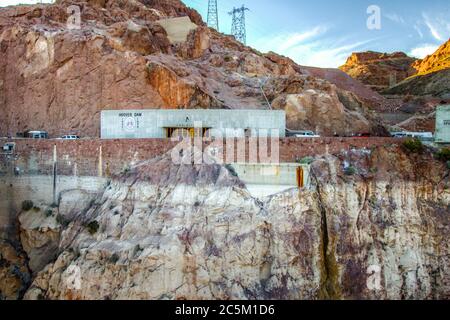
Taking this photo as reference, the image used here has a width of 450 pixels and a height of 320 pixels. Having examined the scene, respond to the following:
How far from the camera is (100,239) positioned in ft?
91.9

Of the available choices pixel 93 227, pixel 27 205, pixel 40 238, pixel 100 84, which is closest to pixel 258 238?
pixel 93 227

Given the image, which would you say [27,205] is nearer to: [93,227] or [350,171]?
[93,227]

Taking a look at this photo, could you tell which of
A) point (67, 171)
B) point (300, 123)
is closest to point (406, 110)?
point (300, 123)

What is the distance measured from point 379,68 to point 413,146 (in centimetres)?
4906

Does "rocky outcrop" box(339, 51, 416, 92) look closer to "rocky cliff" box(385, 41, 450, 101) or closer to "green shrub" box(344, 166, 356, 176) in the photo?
"rocky cliff" box(385, 41, 450, 101)

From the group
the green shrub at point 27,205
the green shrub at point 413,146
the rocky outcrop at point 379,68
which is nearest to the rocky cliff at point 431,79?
the rocky outcrop at point 379,68

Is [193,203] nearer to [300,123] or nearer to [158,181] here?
[158,181]

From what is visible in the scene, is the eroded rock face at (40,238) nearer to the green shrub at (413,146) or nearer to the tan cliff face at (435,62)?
the green shrub at (413,146)

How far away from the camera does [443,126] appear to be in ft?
106

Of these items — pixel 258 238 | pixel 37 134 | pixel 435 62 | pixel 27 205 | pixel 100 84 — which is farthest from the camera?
pixel 435 62

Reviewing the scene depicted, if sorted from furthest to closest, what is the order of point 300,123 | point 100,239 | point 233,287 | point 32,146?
1. point 300,123
2. point 32,146
3. point 100,239
4. point 233,287

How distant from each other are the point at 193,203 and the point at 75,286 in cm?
795

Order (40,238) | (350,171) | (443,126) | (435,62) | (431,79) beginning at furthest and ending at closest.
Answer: (435,62)
(431,79)
(443,126)
(40,238)
(350,171)

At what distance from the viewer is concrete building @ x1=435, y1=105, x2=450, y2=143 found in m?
32.1
